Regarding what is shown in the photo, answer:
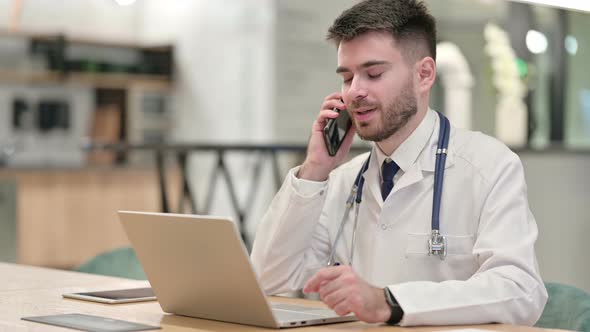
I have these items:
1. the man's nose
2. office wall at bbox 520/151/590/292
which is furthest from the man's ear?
office wall at bbox 520/151/590/292

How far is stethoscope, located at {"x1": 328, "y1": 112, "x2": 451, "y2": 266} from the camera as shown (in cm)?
220

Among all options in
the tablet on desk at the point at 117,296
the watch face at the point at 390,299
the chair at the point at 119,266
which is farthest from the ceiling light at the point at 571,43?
the watch face at the point at 390,299

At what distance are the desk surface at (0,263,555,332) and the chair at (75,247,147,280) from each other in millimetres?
256

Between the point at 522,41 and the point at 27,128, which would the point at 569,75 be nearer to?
the point at 522,41

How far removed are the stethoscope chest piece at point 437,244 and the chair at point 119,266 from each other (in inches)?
48.3

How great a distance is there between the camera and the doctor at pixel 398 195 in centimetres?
210

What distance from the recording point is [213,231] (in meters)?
1.75

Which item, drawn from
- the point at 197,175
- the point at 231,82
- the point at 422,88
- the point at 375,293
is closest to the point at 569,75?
the point at 231,82

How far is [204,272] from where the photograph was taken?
6.02ft

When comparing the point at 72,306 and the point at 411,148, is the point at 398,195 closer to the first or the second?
the point at 411,148

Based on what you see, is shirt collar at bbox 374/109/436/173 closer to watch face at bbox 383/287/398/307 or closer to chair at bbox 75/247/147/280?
watch face at bbox 383/287/398/307

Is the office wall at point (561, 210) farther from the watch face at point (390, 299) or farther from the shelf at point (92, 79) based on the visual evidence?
the watch face at point (390, 299)

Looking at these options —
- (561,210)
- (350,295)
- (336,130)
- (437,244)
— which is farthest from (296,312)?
(561,210)

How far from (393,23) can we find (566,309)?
76cm
